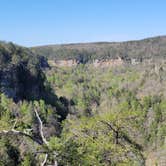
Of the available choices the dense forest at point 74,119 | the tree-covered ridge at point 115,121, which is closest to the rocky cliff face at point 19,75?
the dense forest at point 74,119

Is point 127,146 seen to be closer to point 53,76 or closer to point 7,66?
point 7,66

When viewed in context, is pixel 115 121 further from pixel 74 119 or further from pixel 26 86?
pixel 26 86

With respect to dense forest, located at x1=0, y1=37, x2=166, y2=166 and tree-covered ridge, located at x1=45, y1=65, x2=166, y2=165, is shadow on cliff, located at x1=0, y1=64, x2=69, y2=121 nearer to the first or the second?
dense forest, located at x1=0, y1=37, x2=166, y2=166

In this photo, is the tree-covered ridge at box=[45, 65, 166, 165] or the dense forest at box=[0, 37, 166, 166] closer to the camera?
the dense forest at box=[0, 37, 166, 166]

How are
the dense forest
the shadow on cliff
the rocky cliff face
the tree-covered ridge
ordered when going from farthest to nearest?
the rocky cliff face
the shadow on cliff
the tree-covered ridge
the dense forest

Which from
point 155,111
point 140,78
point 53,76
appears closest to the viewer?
point 155,111

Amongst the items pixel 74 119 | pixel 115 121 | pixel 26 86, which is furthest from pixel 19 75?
pixel 115 121

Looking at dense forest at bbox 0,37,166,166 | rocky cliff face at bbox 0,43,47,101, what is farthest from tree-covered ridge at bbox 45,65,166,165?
rocky cliff face at bbox 0,43,47,101

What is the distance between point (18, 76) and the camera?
103m

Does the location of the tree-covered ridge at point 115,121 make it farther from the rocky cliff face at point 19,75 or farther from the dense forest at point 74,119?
the rocky cliff face at point 19,75

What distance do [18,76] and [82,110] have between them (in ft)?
52.6

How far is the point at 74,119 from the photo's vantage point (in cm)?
3114

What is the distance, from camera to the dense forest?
11.8 meters

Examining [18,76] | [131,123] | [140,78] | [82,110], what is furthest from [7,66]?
[131,123]
